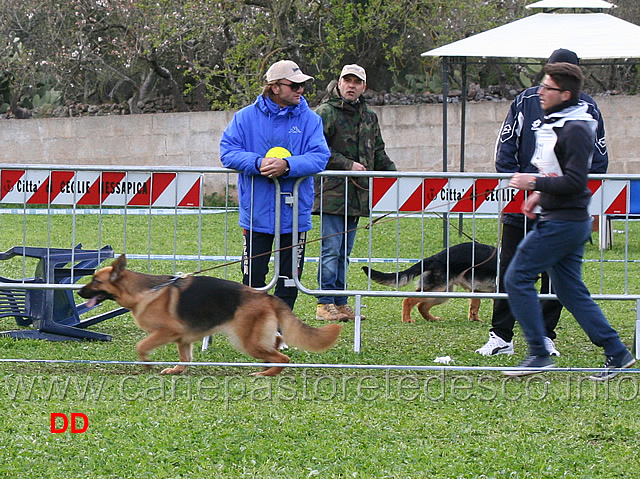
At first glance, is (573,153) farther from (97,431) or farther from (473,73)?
(473,73)

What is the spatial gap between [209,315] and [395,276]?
2.12m

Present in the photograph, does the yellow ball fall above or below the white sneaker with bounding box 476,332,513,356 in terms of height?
above

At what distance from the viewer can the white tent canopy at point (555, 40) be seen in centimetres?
1241

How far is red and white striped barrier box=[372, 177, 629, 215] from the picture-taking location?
259 inches

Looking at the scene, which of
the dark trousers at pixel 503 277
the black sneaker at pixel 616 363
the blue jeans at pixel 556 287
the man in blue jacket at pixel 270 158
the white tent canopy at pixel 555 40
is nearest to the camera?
the blue jeans at pixel 556 287

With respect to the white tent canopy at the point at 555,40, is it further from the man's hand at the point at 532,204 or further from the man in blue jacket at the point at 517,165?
the man's hand at the point at 532,204

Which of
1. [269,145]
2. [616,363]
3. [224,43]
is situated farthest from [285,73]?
[224,43]

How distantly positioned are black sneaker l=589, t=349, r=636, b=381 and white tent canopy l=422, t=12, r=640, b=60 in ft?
24.4

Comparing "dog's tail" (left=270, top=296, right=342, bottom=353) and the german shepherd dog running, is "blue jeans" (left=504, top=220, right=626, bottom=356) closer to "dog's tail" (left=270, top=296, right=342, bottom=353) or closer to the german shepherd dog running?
"dog's tail" (left=270, top=296, right=342, bottom=353)

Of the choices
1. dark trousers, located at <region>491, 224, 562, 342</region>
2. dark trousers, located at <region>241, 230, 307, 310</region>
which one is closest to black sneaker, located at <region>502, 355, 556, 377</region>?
dark trousers, located at <region>491, 224, 562, 342</region>

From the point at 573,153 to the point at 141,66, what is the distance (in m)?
18.6

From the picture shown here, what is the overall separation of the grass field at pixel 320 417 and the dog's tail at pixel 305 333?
19cm

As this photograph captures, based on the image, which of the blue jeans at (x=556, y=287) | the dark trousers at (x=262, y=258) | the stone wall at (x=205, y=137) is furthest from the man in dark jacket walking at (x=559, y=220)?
the stone wall at (x=205, y=137)

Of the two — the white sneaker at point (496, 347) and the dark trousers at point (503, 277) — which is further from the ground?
the dark trousers at point (503, 277)
